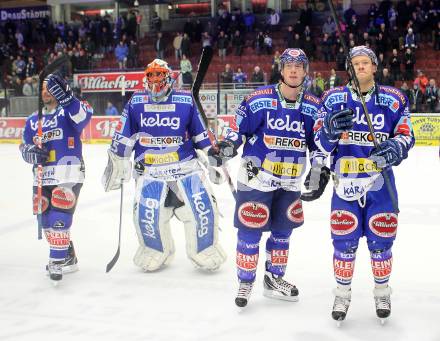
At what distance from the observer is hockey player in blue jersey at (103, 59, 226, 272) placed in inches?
164

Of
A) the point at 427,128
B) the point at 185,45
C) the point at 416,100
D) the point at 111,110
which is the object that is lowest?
the point at 427,128

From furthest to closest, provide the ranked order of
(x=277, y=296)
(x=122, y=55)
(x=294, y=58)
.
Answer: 1. (x=122, y=55)
2. (x=277, y=296)
3. (x=294, y=58)

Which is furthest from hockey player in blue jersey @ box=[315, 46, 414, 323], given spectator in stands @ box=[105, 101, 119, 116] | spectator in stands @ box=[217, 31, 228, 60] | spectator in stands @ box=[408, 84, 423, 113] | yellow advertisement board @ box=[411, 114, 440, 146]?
spectator in stands @ box=[217, 31, 228, 60]

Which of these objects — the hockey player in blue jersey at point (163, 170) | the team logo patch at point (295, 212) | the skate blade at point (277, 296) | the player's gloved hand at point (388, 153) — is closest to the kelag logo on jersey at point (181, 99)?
the hockey player in blue jersey at point (163, 170)

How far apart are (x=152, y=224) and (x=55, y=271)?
79 centimetres

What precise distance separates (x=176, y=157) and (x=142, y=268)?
3.05 feet

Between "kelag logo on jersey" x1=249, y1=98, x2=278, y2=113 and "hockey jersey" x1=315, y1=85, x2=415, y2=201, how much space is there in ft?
1.24

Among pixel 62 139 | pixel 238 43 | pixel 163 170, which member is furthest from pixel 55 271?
pixel 238 43

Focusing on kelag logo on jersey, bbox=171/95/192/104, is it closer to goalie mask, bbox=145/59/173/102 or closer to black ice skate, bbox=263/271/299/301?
goalie mask, bbox=145/59/173/102

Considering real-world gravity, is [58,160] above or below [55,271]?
Answer: above

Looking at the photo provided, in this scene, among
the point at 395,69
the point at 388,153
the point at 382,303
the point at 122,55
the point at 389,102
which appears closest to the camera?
the point at 388,153

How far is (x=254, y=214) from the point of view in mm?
3541

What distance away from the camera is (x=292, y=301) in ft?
12.2

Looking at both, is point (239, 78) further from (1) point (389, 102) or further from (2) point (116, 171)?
(1) point (389, 102)
